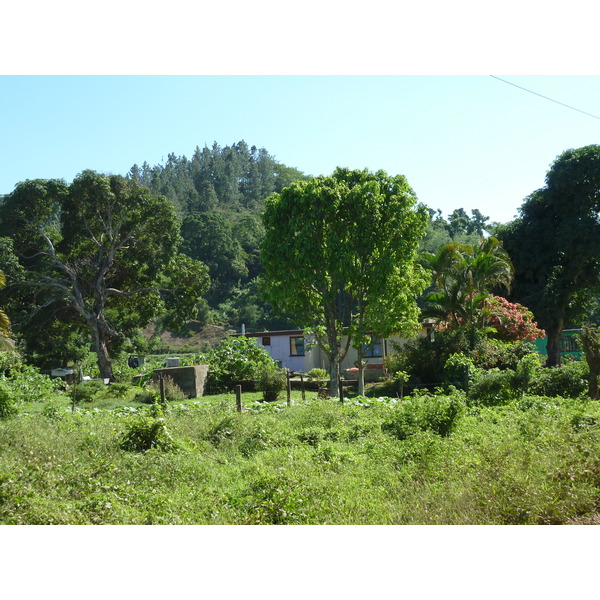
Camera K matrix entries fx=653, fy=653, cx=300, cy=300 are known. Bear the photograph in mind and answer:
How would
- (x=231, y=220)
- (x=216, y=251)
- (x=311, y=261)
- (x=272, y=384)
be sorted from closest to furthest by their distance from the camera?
(x=311, y=261)
(x=272, y=384)
(x=216, y=251)
(x=231, y=220)

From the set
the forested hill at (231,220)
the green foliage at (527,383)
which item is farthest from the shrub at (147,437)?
the forested hill at (231,220)

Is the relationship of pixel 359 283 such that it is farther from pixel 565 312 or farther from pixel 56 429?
pixel 565 312

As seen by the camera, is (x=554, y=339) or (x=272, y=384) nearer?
(x=272, y=384)

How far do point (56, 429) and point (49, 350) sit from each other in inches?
807

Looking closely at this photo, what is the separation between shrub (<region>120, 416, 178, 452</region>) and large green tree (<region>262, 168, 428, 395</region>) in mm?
9096

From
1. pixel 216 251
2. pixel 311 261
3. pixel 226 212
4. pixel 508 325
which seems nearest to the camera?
pixel 311 261

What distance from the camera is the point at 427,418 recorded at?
9.20m

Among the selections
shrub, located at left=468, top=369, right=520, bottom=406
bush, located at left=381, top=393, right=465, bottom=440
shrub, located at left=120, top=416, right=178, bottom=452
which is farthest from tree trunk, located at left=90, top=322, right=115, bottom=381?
bush, located at left=381, top=393, right=465, bottom=440

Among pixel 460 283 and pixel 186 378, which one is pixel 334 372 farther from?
pixel 460 283

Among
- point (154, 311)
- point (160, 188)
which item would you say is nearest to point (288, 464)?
point (154, 311)

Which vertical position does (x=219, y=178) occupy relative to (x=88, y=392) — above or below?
above

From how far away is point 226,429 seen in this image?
9984 mm

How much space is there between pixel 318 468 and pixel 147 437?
2739mm

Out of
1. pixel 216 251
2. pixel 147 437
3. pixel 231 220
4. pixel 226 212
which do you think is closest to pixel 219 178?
pixel 226 212
